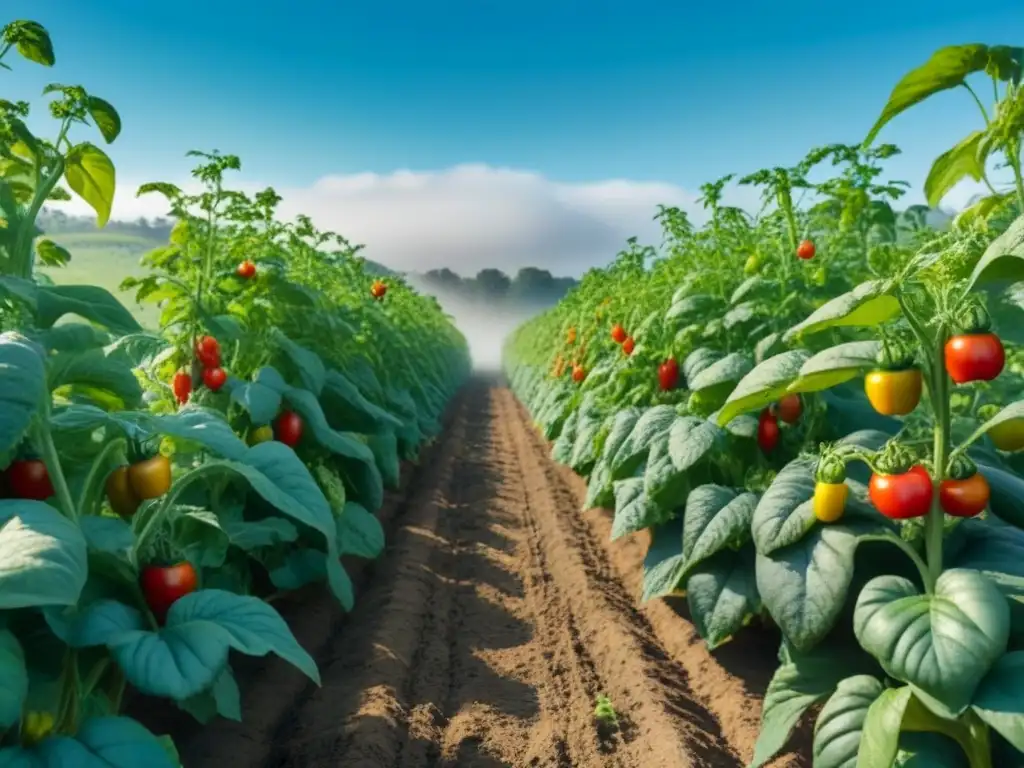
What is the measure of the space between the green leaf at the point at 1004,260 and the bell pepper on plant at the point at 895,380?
26 centimetres

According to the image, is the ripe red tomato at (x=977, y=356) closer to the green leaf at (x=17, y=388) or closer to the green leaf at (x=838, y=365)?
the green leaf at (x=838, y=365)

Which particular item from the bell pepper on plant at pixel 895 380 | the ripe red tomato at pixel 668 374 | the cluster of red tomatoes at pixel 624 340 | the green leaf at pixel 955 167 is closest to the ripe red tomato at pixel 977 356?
the bell pepper on plant at pixel 895 380

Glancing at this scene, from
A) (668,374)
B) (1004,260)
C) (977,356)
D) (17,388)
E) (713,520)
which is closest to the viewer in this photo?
(17,388)

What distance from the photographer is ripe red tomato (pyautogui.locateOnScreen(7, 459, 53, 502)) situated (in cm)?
210

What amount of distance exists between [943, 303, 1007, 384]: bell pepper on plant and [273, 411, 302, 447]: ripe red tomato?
2.95m

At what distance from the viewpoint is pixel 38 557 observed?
160cm

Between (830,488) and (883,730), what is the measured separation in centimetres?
67

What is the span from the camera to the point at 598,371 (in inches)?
242

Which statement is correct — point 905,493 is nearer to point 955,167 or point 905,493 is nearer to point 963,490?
point 963,490

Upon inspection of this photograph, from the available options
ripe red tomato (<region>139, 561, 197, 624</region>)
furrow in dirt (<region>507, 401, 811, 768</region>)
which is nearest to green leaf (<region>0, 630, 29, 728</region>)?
ripe red tomato (<region>139, 561, 197, 624</region>)

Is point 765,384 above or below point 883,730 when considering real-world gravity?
above

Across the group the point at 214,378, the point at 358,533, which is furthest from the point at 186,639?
the point at 358,533

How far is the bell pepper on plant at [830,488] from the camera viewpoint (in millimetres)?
2441

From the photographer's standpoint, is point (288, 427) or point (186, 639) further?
point (288, 427)
